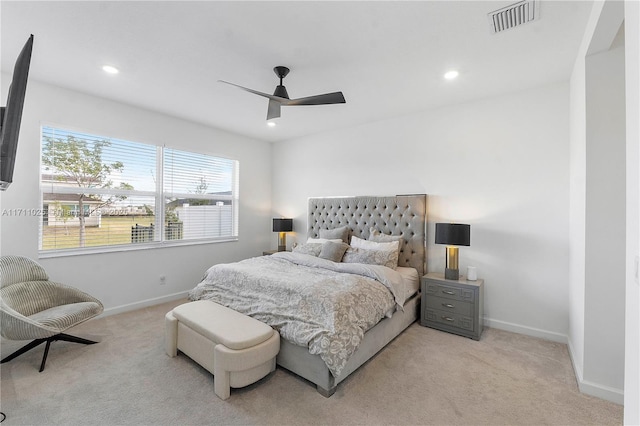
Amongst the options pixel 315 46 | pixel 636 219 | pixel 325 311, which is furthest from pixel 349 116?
pixel 636 219

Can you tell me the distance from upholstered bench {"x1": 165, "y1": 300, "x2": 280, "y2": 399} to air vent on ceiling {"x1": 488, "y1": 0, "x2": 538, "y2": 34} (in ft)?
9.48

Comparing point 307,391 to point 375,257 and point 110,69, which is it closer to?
point 375,257

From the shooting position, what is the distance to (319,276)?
9.48 feet

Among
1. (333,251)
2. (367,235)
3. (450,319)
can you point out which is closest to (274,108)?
(333,251)

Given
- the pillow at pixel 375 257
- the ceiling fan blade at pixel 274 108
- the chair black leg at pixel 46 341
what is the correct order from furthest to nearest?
1. the pillow at pixel 375 257
2. the ceiling fan blade at pixel 274 108
3. the chair black leg at pixel 46 341

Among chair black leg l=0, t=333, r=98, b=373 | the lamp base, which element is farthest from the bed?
chair black leg l=0, t=333, r=98, b=373

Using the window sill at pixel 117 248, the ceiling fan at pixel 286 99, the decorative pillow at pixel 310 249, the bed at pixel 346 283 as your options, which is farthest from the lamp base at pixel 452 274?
the window sill at pixel 117 248

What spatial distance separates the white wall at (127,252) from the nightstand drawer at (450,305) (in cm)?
334

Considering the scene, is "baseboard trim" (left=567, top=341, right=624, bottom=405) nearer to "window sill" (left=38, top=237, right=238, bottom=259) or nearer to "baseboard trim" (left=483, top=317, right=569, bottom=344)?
"baseboard trim" (left=483, top=317, right=569, bottom=344)

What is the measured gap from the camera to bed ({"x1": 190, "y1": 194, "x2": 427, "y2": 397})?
2.14m

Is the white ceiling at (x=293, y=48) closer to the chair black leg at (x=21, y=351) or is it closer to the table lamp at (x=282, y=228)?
the table lamp at (x=282, y=228)

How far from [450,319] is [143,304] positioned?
399cm

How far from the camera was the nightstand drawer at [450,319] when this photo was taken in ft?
9.99

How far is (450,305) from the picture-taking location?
3158mm
